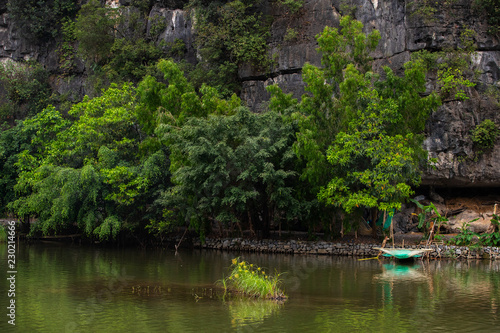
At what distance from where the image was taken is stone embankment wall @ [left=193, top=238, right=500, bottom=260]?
21.1 meters

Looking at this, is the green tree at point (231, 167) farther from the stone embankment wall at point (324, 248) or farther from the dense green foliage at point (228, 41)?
the dense green foliage at point (228, 41)

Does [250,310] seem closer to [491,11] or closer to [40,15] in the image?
[491,11]

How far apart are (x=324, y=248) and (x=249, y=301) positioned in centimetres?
1042

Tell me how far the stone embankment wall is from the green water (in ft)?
3.33

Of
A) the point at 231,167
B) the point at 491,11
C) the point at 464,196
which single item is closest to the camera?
the point at 231,167

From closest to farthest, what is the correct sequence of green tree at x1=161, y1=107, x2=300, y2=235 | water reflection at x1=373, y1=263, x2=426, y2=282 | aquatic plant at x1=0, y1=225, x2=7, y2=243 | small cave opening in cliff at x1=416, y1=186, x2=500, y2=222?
water reflection at x1=373, y1=263, x2=426, y2=282 < green tree at x1=161, y1=107, x2=300, y2=235 < aquatic plant at x1=0, y1=225, x2=7, y2=243 < small cave opening in cliff at x1=416, y1=186, x2=500, y2=222

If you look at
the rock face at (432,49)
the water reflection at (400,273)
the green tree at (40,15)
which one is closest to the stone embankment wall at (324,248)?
the water reflection at (400,273)

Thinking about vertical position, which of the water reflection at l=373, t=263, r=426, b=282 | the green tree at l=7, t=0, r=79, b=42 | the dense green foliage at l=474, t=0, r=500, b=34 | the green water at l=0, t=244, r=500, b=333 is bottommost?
the water reflection at l=373, t=263, r=426, b=282

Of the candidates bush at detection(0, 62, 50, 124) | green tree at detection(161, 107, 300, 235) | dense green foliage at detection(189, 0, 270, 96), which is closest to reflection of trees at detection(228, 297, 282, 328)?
green tree at detection(161, 107, 300, 235)

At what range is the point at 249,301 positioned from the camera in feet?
41.7

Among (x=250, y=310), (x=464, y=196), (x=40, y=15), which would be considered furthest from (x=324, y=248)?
(x=40, y=15)

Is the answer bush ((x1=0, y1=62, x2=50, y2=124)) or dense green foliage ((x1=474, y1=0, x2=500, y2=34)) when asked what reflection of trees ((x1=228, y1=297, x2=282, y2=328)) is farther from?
bush ((x1=0, y1=62, x2=50, y2=124))

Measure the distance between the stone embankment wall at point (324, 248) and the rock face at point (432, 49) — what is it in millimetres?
5331

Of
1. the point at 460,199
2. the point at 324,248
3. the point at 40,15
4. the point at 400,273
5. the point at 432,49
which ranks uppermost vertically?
the point at 40,15
